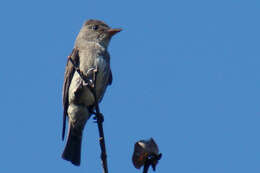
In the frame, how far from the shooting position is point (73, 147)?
7.23 meters

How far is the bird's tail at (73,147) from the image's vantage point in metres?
7.02

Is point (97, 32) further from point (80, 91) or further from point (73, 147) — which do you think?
point (73, 147)

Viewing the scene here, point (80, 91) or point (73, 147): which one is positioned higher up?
point (80, 91)

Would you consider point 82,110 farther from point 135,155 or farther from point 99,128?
point 135,155

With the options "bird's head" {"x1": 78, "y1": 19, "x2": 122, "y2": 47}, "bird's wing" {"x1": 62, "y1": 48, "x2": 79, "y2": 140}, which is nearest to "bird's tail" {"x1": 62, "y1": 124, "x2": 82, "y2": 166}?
"bird's wing" {"x1": 62, "y1": 48, "x2": 79, "y2": 140}

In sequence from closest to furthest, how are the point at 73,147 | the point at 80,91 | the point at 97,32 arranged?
the point at 80,91
the point at 73,147
the point at 97,32

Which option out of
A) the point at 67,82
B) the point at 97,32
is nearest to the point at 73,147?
the point at 67,82

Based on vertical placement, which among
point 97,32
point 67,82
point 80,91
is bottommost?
point 80,91

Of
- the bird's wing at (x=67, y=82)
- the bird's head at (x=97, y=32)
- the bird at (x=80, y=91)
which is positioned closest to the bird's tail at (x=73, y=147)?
the bird at (x=80, y=91)

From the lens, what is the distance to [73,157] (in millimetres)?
7012

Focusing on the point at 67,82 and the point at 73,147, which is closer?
the point at 73,147

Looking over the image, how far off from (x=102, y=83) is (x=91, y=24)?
65.5 inches

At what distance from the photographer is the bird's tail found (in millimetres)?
7018

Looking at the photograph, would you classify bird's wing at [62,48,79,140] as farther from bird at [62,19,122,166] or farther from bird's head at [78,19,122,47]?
bird's head at [78,19,122,47]
